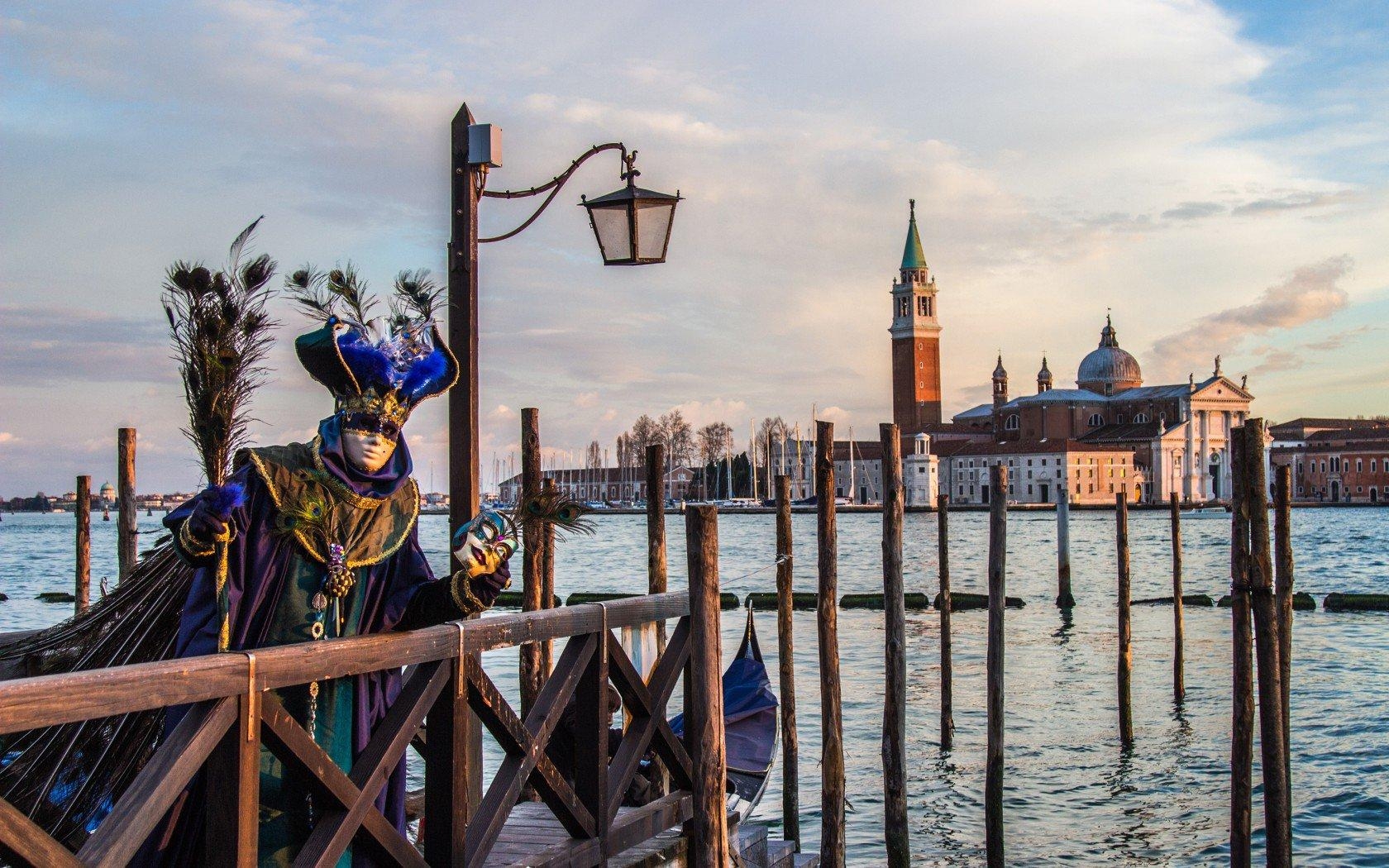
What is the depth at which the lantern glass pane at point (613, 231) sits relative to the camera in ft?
15.3

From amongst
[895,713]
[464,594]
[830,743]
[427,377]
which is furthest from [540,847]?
[895,713]

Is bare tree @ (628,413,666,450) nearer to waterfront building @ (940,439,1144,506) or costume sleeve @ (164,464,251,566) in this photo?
waterfront building @ (940,439,1144,506)

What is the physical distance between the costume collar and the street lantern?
5.74ft

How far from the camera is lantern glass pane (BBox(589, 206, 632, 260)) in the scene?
4.67 meters

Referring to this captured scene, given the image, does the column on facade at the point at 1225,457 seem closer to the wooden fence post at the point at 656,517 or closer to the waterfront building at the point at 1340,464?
the waterfront building at the point at 1340,464

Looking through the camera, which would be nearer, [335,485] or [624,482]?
[335,485]

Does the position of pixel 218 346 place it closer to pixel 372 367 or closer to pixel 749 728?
pixel 372 367

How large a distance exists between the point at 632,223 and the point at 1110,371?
323 feet

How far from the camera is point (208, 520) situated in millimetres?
2607

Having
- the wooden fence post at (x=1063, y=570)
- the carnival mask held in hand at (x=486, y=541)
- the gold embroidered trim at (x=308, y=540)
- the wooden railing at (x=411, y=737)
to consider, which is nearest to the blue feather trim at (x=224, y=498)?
the gold embroidered trim at (x=308, y=540)

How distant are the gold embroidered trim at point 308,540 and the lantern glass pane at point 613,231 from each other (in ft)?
5.69

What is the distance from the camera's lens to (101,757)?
2.88m

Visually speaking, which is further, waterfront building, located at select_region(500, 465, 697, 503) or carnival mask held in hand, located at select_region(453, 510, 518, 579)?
waterfront building, located at select_region(500, 465, 697, 503)

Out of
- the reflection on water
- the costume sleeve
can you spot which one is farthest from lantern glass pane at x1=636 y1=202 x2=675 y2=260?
the reflection on water
